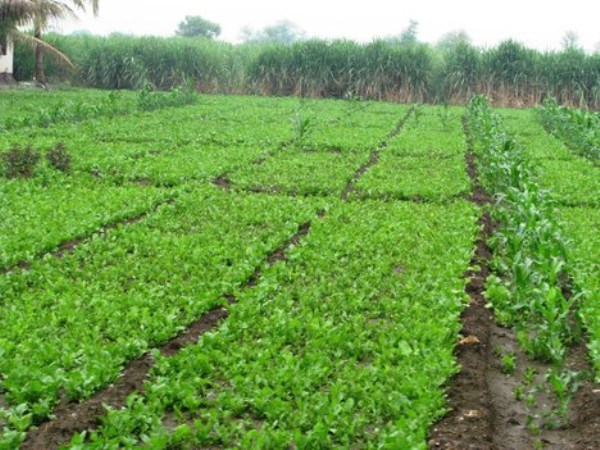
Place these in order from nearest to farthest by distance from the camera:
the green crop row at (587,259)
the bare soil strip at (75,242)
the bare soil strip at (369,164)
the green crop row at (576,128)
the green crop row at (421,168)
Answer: the green crop row at (587,259) → the bare soil strip at (75,242) → the green crop row at (421,168) → the bare soil strip at (369,164) → the green crop row at (576,128)

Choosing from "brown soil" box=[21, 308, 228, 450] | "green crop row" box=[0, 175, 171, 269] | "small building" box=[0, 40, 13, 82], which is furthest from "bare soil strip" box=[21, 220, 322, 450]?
"small building" box=[0, 40, 13, 82]

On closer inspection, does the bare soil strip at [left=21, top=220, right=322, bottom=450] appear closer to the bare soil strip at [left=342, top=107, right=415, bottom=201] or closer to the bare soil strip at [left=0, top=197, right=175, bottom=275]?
the bare soil strip at [left=0, top=197, right=175, bottom=275]

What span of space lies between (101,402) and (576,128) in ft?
61.0

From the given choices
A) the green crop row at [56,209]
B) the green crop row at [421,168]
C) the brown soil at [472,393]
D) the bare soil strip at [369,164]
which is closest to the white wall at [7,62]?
the bare soil strip at [369,164]

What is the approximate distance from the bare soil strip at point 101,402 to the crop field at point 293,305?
0.02 meters

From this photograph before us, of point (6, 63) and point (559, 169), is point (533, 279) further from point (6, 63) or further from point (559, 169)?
point (6, 63)

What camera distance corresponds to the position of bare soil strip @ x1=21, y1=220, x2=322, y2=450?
5.07 m

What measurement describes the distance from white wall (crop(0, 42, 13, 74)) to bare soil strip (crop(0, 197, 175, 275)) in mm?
27935

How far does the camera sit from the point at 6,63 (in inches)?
1459

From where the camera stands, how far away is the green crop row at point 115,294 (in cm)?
568

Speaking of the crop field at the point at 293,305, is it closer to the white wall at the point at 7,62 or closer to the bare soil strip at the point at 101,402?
the bare soil strip at the point at 101,402

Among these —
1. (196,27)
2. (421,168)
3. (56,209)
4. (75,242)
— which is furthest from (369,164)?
(196,27)

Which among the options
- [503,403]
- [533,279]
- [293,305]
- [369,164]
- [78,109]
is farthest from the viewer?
[78,109]

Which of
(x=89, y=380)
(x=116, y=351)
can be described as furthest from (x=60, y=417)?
(x=116, y=351)
